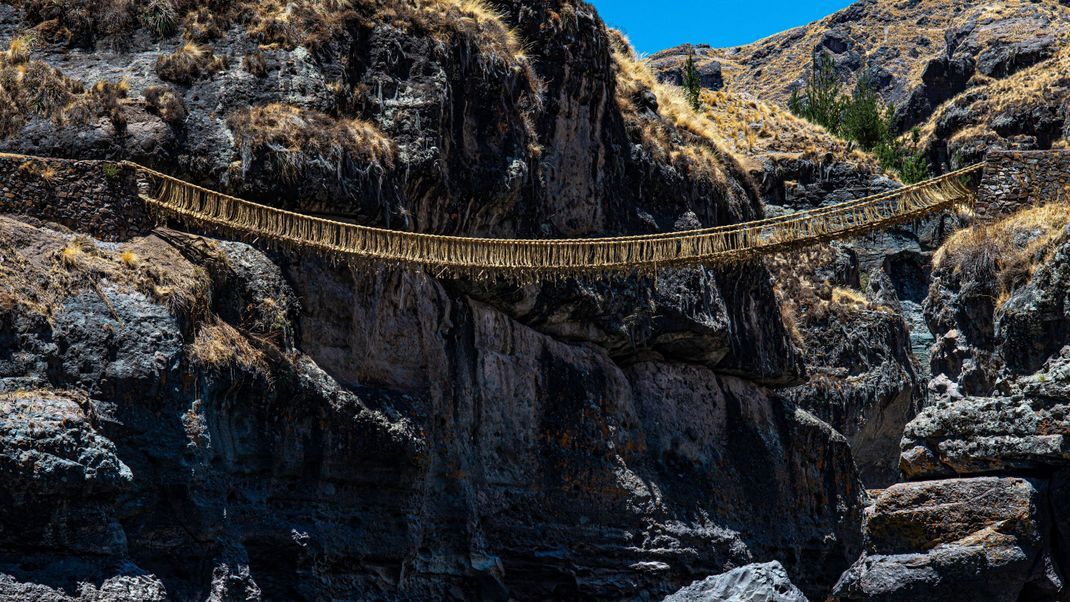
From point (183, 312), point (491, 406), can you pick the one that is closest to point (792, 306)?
point (491, 406)

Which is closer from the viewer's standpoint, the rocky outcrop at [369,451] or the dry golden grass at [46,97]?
the rocky outcrop at [369,451]

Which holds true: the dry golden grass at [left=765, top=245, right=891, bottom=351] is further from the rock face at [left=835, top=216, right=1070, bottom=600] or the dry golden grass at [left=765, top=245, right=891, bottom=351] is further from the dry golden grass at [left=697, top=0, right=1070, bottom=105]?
the dry golden grass at [left=697, top=0, right=1070, bottom=105]

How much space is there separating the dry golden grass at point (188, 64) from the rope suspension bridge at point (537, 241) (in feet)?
9.56

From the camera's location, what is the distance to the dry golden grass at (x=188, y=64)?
77.7 ft

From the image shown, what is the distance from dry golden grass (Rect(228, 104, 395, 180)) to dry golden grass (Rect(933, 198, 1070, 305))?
9.31 meters

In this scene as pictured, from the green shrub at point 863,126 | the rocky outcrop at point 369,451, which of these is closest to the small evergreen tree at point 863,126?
the green shrub at point 863,126

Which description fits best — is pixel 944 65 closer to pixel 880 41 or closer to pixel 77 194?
pixel 880 41

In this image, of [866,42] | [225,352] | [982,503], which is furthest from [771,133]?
[866,42]

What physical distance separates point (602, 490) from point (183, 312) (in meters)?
11.0

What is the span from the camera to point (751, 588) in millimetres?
18297

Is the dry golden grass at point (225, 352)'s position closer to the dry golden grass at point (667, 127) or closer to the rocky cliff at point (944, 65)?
the dry golden grass at point (667, 127)

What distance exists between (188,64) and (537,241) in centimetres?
623

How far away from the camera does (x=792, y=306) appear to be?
4203cm

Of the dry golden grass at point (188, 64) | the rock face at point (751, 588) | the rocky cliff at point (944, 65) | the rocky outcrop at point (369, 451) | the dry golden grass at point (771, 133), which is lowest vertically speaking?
the rock face at point (751, 588)
